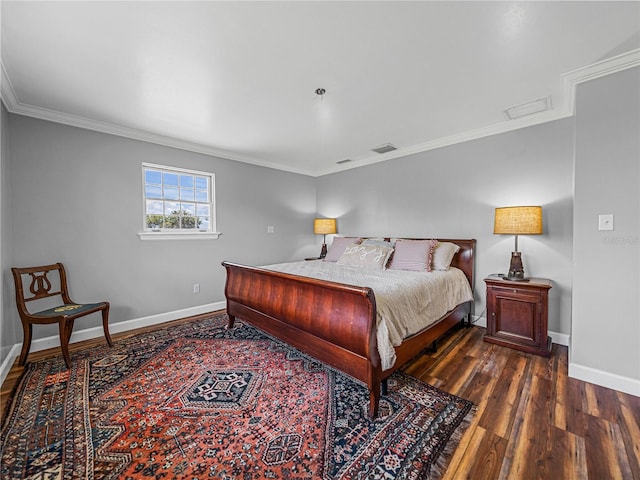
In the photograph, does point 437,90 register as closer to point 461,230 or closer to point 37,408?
point 461,230

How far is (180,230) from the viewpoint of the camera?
3.70m

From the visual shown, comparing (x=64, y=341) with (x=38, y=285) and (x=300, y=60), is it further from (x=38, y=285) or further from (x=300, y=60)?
(x=300, y=60)

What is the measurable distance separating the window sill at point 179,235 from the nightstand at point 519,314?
368 cm

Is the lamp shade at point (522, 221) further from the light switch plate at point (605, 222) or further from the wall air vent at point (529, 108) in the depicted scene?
the wall air vent at point (529, 108)

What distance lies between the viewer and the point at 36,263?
8.80ft

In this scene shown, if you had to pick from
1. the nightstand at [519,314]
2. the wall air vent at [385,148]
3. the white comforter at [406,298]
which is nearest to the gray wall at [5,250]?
the white comforter at [406,298]

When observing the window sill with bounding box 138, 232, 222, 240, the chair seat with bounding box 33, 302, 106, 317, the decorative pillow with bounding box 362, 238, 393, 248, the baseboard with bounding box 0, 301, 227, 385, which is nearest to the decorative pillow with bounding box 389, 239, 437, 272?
the decorative pillow with bounding box 362, 238, 393, 248

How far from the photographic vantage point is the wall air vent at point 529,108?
257 centimetres

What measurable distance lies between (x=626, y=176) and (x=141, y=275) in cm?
487

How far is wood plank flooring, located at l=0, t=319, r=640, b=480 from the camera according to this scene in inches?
52.0

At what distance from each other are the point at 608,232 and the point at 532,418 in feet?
5.01

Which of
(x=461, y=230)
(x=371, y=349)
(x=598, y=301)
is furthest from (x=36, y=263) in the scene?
(x=598, y=301)

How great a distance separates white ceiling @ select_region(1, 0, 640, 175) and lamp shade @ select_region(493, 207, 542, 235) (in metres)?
1.06

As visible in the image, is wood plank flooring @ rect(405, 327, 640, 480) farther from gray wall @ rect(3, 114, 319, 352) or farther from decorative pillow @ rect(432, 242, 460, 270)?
gray wall @ rect(3, 114, 319, 352)
